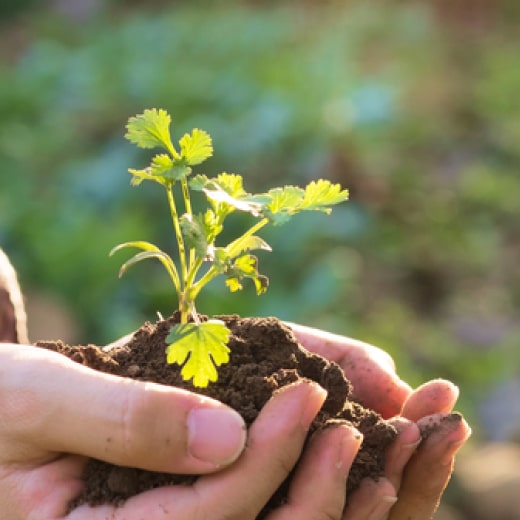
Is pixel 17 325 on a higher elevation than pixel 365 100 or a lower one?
lower

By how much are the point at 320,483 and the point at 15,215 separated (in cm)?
502

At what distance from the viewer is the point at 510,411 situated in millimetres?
5523

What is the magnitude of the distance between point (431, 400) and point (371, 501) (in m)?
0.33

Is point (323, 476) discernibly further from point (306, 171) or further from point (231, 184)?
point (306, 171)

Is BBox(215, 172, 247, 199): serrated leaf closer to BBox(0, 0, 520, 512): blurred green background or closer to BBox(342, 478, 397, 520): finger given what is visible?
BBox(342, 478, 397, 520): finger

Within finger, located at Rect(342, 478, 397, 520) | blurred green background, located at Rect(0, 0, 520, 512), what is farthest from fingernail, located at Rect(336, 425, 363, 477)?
blurred green background, located at Rect(0, 0, 520, 512)

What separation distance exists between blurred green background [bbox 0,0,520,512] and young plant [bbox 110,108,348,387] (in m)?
3.33

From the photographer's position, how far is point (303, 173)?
24.7 feet

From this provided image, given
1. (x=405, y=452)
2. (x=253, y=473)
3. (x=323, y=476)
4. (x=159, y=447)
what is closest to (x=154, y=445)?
(x=159, y=447)

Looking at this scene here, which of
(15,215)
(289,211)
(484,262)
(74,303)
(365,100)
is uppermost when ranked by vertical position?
(365,100)

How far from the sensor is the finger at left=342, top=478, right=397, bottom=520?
1729mm

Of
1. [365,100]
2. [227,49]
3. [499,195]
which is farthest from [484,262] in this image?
[227,49]

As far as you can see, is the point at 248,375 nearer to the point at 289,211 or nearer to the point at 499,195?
the point at 289,211

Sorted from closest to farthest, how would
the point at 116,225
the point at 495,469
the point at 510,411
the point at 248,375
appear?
1. the point at 248,375
2. the point at 495,469
3. the point at 510,411
4. the point at 116,225
